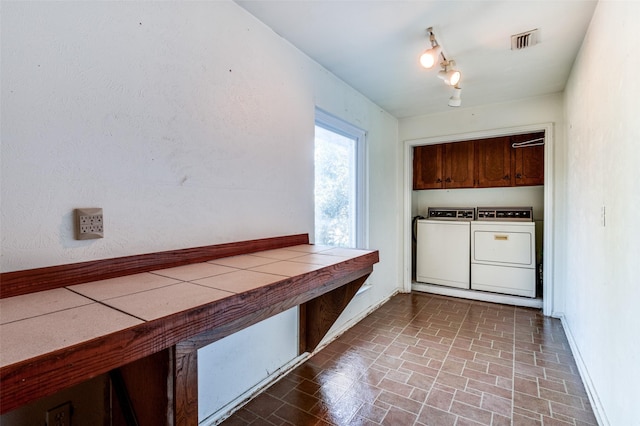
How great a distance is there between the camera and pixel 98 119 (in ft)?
4.27

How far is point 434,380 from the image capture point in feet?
7.19

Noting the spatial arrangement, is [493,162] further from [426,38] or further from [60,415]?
[60,415]

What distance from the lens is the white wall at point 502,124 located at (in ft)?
11.2

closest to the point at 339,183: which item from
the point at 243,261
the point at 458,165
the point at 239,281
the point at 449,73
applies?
the point at 449,73

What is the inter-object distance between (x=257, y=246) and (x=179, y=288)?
87 centimetres

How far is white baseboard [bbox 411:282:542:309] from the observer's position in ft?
12.5

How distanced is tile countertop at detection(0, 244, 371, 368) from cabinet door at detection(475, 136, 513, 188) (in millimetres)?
3497

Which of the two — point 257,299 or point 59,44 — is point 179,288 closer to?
point 257,299

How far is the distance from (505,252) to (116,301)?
425cm

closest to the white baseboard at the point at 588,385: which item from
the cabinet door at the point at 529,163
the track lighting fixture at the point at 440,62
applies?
the cabinet door at the point at 529,163

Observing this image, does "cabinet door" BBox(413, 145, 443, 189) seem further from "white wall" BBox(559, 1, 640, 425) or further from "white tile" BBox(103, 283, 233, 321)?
"white tile" BBox(103, 283, 233, 321)

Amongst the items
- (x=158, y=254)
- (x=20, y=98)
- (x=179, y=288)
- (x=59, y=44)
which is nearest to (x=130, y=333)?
(x=179, y=288)

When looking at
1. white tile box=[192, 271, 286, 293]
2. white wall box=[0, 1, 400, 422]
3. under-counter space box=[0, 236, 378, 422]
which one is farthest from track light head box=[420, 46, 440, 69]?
white tile box=[192, 271, 286, 293]

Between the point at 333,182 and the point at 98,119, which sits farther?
the point at 333,182
